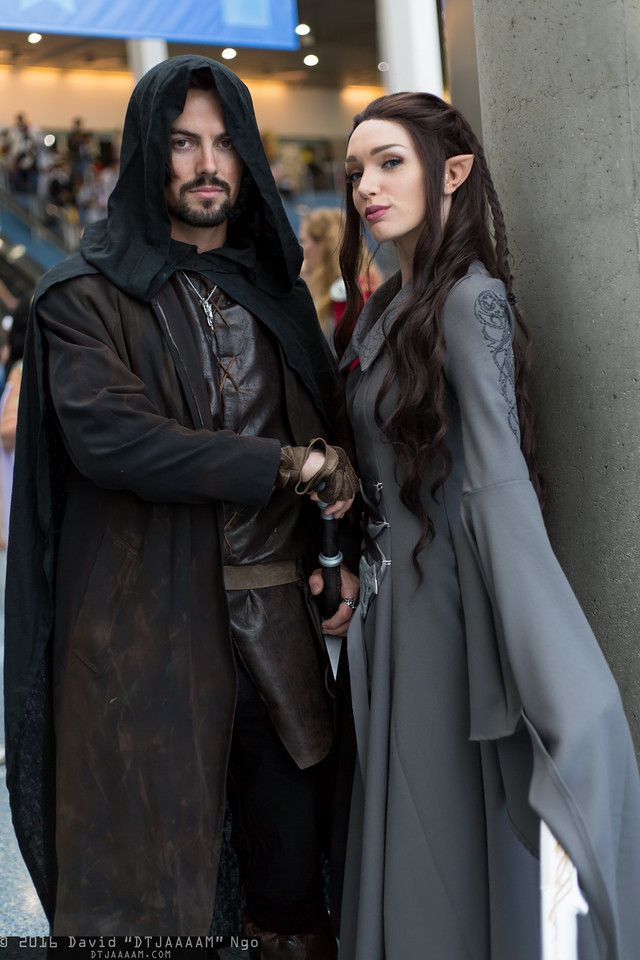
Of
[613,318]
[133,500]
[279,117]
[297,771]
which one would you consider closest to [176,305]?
[133,500]

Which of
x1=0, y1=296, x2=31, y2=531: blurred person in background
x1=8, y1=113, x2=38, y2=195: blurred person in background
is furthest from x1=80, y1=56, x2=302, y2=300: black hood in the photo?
x1=8, y1=113, x2=38, y2=195: blurred person in background

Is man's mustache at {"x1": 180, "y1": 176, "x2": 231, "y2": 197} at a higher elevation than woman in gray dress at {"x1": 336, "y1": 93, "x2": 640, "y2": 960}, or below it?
higher

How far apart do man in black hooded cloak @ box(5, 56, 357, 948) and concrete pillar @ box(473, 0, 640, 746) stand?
469mm

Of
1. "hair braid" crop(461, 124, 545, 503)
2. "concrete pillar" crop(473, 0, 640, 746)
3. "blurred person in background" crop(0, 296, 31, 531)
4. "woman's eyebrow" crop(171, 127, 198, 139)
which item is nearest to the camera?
"concrete pillar" crop(473, 0, 640, 746)

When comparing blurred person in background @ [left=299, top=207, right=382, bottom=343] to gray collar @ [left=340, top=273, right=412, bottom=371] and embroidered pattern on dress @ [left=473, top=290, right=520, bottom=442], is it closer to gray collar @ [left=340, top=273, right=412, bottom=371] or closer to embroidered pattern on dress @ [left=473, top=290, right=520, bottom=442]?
gray collar @ [left=340, top=273, right=412, bottom=371]

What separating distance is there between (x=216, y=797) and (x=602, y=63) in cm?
158

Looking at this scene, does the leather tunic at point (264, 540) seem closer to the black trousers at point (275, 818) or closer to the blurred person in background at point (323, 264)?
the black trousers at point (275, 818)

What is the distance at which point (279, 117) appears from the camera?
25.3 m

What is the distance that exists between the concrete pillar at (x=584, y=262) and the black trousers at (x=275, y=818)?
28.9 inches

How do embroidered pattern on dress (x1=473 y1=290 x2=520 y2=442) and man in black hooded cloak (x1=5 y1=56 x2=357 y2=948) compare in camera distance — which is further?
man in black hooded cloak (x1=5 y1=56 x2=357 y2=948)

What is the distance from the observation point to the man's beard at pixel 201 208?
2197 millimetres

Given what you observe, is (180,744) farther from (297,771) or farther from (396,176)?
(396,176)

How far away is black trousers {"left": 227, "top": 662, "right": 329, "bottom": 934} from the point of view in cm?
226

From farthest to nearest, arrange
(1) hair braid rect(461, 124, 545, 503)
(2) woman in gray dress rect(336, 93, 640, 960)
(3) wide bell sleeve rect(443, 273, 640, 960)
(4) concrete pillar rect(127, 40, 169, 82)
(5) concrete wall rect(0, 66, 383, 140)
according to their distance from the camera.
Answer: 1. (5) concrete wall rect(0, 66, 383, 140)
2. (4) concrete pillar rect(127, 40, 169, 82)
3. (1) hair braid rect(461, 124, 545, 503)
4. (2) woman in gray dress rect(336, 93, 640, 960)
5. (3) wide bell sleeve rect(443, 273, 640, 960)
